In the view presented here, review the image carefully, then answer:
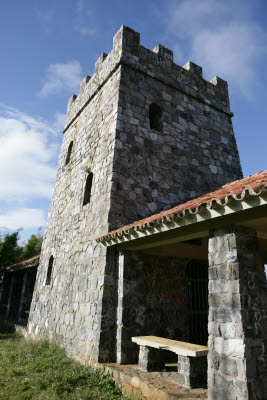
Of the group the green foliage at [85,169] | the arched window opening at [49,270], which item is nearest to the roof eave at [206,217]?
the green foliage at [85,169]

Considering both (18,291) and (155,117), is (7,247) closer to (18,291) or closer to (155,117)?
(18,291)

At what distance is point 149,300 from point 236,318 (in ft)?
8.25

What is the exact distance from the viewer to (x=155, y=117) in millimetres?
7465

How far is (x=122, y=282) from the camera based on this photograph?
504cm

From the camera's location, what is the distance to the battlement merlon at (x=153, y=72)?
24.1ft

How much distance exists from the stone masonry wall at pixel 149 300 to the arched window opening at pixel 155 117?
3.47m

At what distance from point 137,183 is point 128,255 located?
5.54 feet

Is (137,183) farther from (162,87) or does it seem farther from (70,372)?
(70,372)

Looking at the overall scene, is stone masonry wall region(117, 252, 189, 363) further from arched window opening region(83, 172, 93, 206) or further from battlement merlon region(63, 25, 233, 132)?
battlement merlon region(63, 25, 233, 132)

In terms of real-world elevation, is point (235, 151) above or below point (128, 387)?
above

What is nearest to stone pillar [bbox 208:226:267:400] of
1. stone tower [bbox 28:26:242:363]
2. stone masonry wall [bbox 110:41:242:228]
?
stone tower [bbox 28:26:242:363]

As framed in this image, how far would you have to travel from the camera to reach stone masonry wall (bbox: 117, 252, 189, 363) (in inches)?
193

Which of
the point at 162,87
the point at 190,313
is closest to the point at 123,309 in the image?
the point at 190,313

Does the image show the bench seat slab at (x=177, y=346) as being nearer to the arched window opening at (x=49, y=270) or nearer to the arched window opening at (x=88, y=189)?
the arched window opening at (x=88, y=189)
